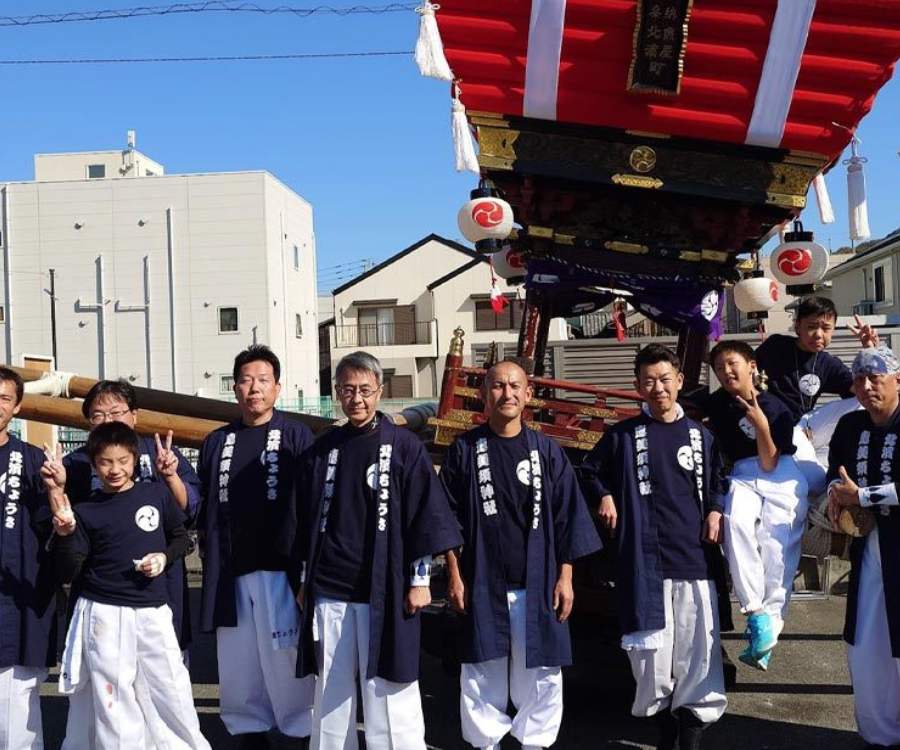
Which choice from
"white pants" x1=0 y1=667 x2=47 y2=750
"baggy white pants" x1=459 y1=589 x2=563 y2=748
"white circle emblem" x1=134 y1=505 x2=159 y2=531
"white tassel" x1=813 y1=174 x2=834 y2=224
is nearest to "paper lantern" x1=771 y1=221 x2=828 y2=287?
"white tassel" x1=813 y1=174 x2=834 y2=224

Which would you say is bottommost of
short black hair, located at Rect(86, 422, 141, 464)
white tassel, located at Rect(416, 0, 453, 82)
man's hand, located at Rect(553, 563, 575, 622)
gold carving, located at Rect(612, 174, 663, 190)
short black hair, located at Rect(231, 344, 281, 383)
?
man's hand, located at Rect(553, 563, 575, 622)

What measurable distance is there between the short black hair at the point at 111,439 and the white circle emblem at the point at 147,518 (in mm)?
210

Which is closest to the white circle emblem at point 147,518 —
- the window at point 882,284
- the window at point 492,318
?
the window at point 882,284

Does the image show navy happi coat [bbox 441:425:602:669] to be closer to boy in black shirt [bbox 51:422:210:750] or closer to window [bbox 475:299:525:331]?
boy in black shirt [bbox 51:422:210:750]

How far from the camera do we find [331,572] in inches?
138

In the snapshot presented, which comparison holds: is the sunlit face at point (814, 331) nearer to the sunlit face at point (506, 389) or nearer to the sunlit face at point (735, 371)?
the sunlit face at point (735, 371)

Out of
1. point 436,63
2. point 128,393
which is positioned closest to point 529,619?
point 128,393

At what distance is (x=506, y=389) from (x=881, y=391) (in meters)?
1.54

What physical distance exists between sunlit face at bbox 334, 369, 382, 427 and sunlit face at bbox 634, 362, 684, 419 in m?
1.11

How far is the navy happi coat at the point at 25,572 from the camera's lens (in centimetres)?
354

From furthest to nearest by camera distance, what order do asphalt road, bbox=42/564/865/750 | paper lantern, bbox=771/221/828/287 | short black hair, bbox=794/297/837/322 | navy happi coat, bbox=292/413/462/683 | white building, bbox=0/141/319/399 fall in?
white building, bbox=0/141/319/399
paper lantern, bbox=771/221/828/287
short black hair, bbox=794/297/837/322
asphalt road, bbox=42/564/865/750
navy happi coat, bbox=292/413/462/683

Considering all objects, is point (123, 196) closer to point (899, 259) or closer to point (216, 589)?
point (899, 259)

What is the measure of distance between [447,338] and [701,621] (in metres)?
26.3

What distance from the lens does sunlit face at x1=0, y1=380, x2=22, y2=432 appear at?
3.58 metres
